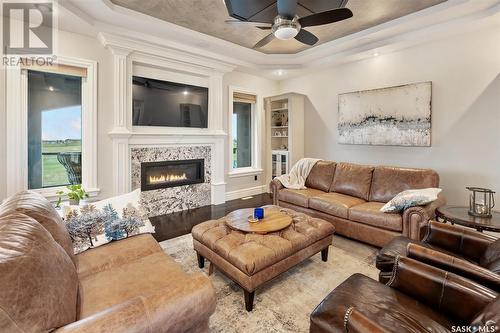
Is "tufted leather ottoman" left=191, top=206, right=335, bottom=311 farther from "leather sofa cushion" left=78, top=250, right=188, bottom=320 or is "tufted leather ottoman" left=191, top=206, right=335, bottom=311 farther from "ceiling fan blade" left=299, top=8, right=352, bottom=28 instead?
"ceiling fan blade" left=299, top=8, right=352, bottom=28

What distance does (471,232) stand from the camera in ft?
6.17

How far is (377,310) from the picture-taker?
48.1 inches

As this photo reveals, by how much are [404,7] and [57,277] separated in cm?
431

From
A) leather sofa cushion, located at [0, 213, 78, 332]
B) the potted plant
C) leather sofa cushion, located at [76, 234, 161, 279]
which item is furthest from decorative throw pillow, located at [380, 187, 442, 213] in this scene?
the potted plant

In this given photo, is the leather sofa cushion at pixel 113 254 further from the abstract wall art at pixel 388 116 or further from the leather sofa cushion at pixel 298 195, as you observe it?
the abstract wall art at pixel 388 116

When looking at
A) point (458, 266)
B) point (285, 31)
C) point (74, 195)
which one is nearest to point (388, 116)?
point (285, 31)

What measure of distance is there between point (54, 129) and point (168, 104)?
5.64 feet

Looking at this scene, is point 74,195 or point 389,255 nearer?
point 389,255

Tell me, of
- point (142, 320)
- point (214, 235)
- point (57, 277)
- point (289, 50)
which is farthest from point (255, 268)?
point (289, 50)

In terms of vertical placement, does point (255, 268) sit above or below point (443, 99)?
below

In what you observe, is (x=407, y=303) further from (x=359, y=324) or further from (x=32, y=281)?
(x=32, y=281)

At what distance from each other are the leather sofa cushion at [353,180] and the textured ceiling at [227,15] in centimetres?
216

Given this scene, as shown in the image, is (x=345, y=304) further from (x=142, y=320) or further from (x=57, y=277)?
(x=57, y=277)

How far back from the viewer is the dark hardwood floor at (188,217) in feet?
11.4
